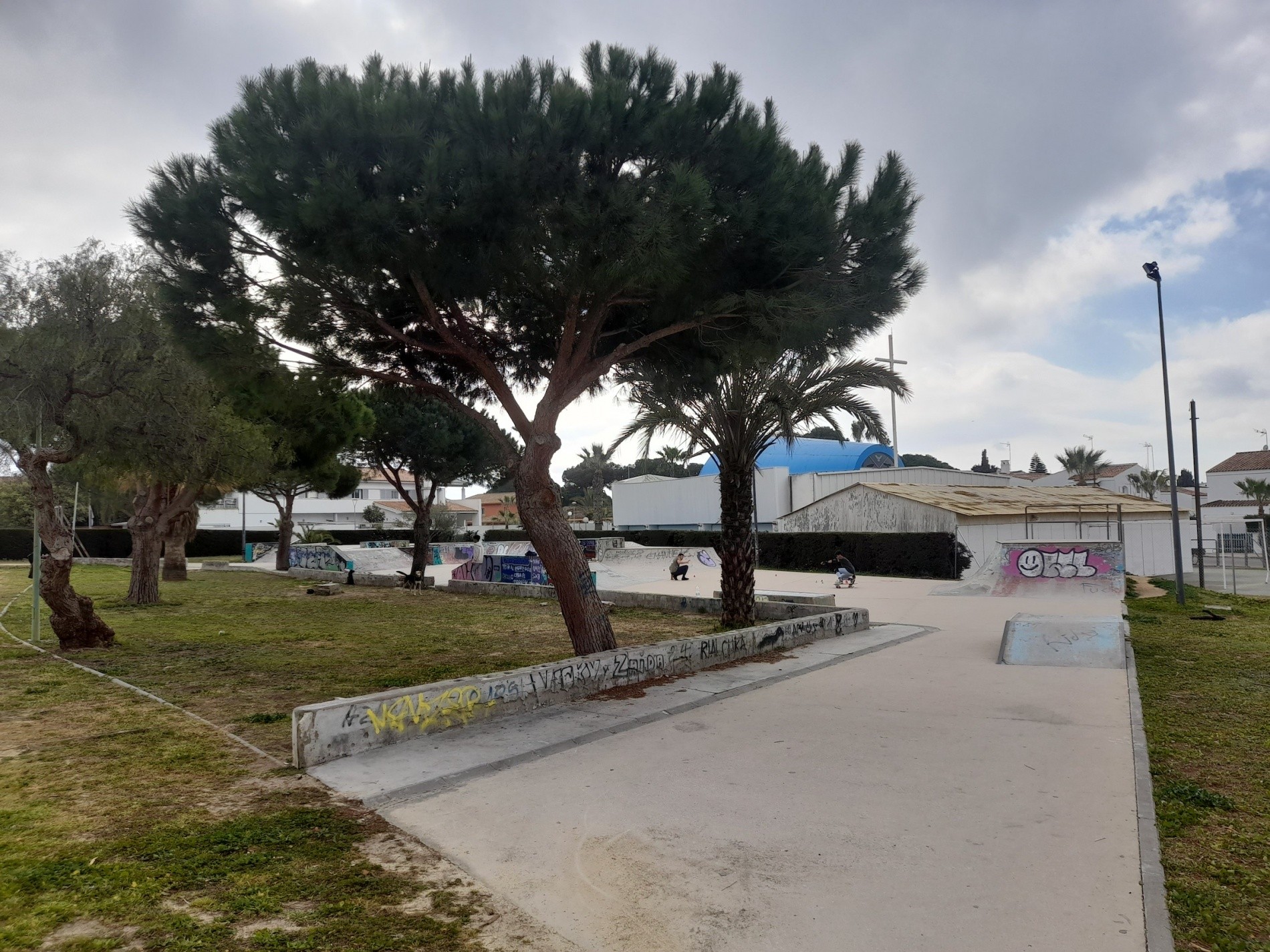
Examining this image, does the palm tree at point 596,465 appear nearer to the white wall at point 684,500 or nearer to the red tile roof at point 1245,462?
the white wall at point 684,500

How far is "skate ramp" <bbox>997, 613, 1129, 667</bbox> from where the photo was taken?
1035 cm

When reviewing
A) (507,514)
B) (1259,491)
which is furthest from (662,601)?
(1259,491)

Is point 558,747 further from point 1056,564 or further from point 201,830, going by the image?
point 1056,564

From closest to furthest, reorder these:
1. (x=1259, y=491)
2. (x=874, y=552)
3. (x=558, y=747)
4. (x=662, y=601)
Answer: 1. (x=558, y=747)
2. (x=662, y=601)
3. (x=874, y=552)
4. (x=1259, y=491)

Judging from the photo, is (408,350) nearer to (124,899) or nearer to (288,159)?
(288,159)

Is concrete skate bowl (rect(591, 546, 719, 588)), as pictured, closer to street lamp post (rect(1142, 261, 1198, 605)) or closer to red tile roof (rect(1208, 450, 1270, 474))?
street lamp post (rect(1142, 261, 1198, 605))

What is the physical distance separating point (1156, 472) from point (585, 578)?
78954 millimetres

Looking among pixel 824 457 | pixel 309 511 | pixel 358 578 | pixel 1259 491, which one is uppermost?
pixel 824 457

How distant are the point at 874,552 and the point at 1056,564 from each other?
7811mm

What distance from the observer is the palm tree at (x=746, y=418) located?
527 inches

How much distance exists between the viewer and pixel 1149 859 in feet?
13.9

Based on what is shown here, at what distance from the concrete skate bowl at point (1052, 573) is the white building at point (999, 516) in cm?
396

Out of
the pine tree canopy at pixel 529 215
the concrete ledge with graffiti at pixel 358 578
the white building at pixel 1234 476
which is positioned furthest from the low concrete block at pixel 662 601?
the white building at pixel 1234 476

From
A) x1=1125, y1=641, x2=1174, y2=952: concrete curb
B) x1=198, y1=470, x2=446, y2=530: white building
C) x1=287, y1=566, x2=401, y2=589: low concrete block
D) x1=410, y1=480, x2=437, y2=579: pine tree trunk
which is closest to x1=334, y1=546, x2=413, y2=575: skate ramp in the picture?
x1=287, y1=566, x2=401, y2=589: low concrete block
